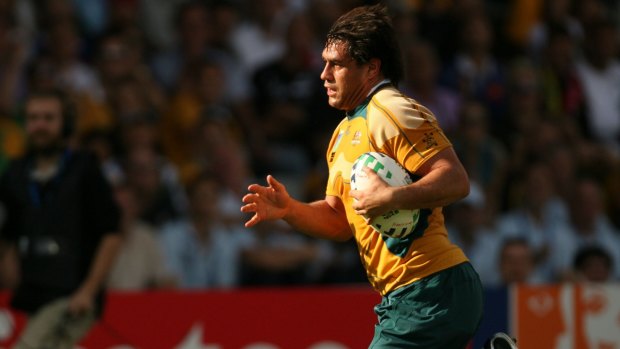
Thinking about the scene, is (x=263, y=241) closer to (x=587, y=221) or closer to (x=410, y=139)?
(x=587, y=221)

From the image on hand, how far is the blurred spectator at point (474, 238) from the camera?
1070cm

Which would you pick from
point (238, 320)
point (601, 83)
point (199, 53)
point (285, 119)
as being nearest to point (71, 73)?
point (199, 53)

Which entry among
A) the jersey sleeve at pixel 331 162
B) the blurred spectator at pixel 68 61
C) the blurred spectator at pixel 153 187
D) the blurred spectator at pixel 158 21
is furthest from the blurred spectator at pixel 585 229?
the jersey sleeve at pixel 331 162

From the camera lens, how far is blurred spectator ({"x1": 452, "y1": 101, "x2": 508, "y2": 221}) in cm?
1174

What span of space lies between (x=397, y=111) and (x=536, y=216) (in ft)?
21.7

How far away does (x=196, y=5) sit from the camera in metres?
12.1

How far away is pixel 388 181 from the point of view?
5.04 m

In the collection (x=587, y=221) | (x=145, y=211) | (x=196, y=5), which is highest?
(x=196, y=5)

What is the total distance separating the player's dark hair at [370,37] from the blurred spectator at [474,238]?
17.5 ft

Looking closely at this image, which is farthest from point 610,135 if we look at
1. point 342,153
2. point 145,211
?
point 342,153

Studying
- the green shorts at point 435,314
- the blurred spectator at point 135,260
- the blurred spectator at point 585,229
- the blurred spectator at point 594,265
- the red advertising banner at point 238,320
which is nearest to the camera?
the green shorts at point 435,314

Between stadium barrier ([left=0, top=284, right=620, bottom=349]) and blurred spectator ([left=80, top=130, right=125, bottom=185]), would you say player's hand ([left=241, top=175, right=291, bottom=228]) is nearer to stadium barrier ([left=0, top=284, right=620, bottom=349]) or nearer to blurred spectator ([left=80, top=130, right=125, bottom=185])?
stadium barrier ([left=0, top=284, right=620, bottom=349])

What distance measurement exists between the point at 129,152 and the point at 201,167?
2.49ft

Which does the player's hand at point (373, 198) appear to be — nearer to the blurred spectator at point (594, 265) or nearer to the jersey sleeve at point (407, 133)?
the jersey sleeve at point (407, 133)
